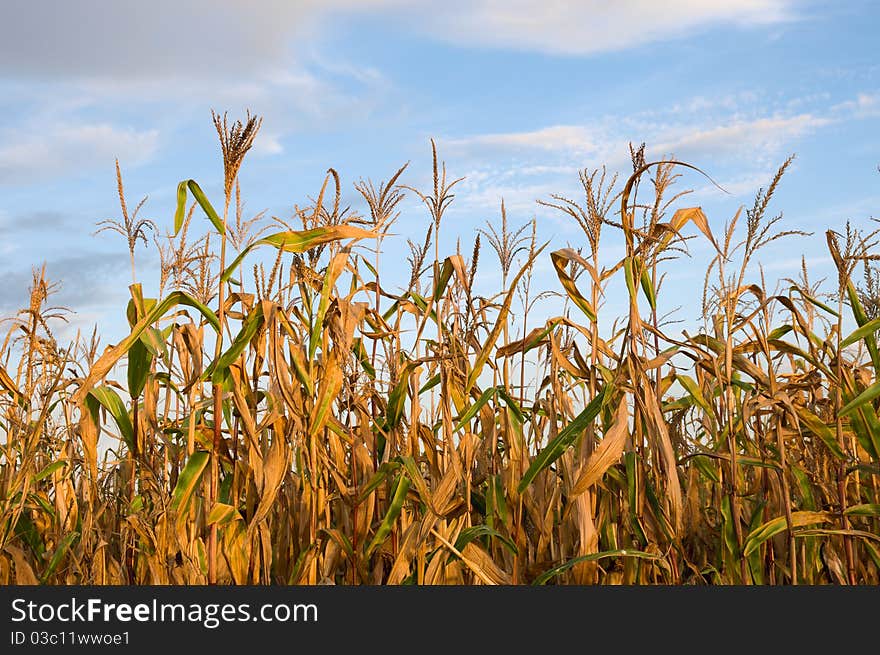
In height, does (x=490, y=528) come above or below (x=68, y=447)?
below

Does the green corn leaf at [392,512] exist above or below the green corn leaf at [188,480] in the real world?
below

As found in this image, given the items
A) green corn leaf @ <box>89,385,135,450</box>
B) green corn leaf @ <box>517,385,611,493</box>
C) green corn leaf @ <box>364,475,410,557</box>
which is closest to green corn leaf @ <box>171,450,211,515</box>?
green corn leaf @ <box>89,385,135,450</box>

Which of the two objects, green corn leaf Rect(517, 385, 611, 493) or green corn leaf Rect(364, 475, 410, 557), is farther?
green corn leaf Rect(364, 475, 410, 557)

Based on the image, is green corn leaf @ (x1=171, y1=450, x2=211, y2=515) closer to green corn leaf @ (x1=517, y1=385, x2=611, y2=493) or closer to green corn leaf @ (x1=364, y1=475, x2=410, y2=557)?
green corn leaf @ (x1=364, y1=475, x2=410, y2=557)

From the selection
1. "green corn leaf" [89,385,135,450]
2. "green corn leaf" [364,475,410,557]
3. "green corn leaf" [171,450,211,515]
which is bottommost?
"green corn leaf" [364,475,410,557]

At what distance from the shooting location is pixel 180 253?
9.78 ft

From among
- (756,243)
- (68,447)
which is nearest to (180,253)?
(68,447)

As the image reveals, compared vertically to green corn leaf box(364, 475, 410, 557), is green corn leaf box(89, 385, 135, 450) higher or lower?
higher

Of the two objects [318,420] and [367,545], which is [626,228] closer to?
[318,420]

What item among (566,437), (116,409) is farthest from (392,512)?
(116,409)

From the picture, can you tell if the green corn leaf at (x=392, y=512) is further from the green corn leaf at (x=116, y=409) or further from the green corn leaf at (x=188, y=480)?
the green corn leaf at (x=116, y=409)

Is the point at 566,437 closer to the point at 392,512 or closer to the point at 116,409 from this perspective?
the point at 392,512

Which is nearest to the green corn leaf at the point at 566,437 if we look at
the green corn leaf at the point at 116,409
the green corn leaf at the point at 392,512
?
the green corn leaf at the point at 392,512

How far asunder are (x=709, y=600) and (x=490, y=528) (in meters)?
0.71
